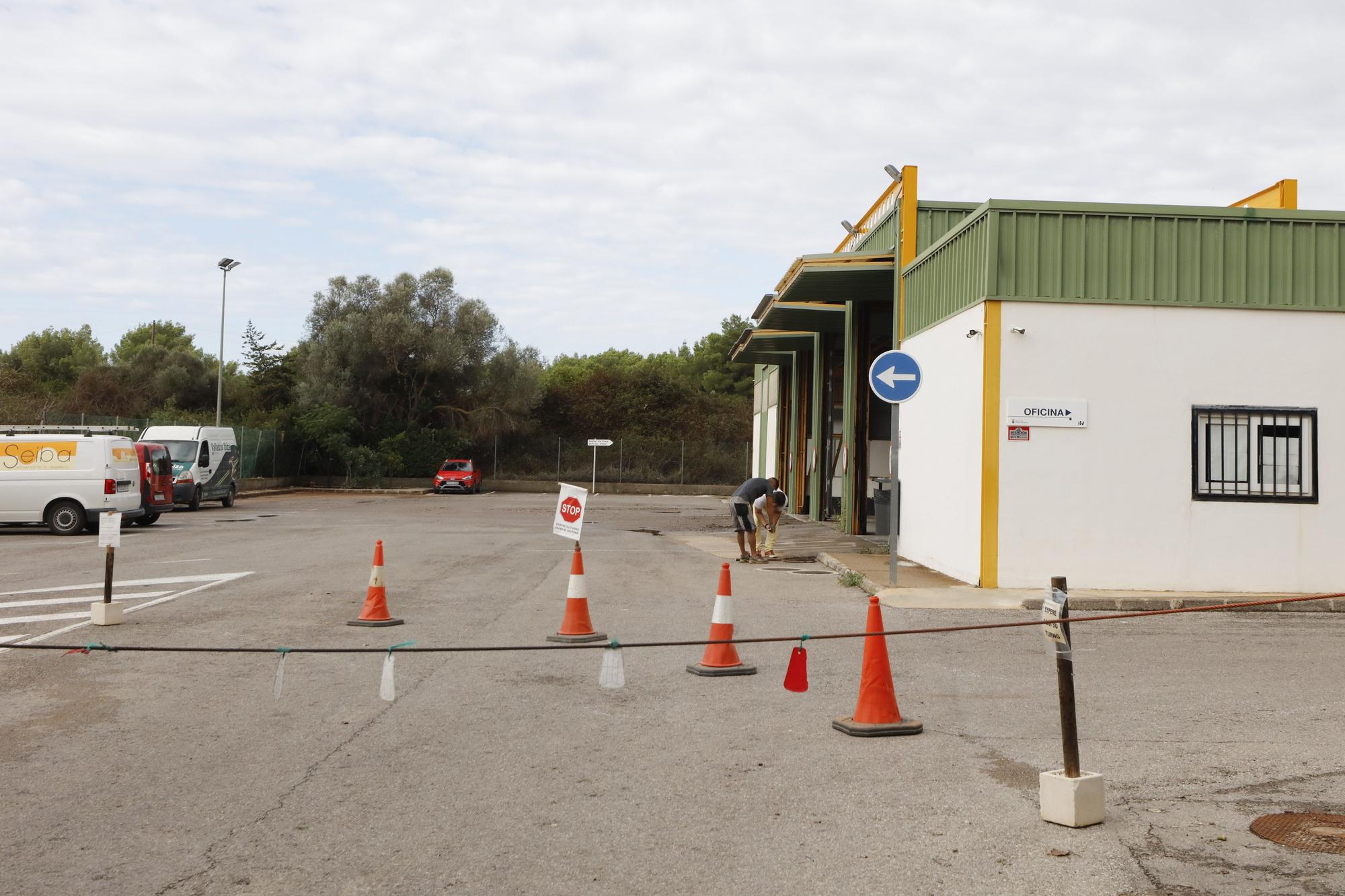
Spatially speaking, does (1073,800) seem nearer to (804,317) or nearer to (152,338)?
(804,317)

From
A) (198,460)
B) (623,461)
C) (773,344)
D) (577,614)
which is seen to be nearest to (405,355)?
(623,461)

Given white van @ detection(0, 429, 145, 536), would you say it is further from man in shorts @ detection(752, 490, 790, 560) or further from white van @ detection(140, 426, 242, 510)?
man in shorts @ detection(752, 490, 790, 560)

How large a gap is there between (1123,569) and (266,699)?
10548 millimetres

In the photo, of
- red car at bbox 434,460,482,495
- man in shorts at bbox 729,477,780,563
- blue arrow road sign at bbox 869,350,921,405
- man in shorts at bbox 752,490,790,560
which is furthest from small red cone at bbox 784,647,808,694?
red car at bbox 434,460,482,495

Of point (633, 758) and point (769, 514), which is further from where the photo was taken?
point (769, 514)

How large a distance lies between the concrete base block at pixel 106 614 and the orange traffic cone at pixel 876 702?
7.09m

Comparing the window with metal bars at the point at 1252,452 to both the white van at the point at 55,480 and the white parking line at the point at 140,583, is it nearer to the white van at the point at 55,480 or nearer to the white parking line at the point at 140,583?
the white parking line at the point at 140,583

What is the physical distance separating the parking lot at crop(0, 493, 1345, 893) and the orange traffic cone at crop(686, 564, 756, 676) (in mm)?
173

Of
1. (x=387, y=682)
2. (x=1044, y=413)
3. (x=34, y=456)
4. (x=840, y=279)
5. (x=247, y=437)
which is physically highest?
(x=840, y=279)

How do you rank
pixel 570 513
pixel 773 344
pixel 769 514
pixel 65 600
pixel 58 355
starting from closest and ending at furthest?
pixel 570 513 < pixel 65 600 < pixel 769 514 < pixel 773 344 < pixel 58 355

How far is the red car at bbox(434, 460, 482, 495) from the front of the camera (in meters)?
50.1

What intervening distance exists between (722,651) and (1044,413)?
289 inches

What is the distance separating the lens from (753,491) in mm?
19516

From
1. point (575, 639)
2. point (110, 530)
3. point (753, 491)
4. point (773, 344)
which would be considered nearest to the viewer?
point (575, 639)
